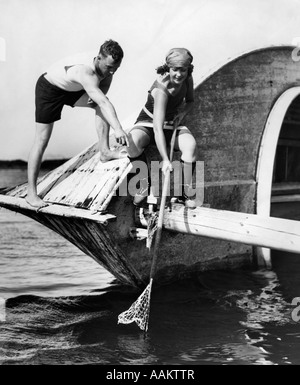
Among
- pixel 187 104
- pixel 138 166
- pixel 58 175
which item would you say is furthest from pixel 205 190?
pixel 58 175

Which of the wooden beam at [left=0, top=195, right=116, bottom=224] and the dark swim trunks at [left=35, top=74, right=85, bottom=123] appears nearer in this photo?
the wooden beam at [left=0, top=195, right=116, bottom=224]

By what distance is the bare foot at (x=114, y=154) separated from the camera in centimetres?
493

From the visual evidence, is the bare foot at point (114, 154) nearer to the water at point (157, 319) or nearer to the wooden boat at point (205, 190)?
the wooden boat at point (205, 190)

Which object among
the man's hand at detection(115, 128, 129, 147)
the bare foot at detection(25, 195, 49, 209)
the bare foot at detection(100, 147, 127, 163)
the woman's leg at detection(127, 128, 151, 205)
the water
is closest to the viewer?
the water

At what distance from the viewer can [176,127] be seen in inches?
185

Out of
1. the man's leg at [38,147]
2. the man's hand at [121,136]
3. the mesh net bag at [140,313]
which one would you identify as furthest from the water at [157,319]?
the man's hand at [121,136]

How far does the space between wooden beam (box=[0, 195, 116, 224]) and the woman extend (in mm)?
551

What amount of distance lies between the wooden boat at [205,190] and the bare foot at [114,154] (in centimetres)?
6

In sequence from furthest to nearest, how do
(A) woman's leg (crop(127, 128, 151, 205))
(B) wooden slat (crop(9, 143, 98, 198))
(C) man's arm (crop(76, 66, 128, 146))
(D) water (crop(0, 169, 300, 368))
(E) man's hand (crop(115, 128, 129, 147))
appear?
(B) wooden slat (crop(9, 143, 98, 198)) < (A) woman's leg (crop(127, 128, 151, 205)) < (C) man's arm (crop(76, 66, 128, 146)) < (E) man's hand (crop(115, 128, 129, 147)) < (D) water (crop(0, 169, 300, 368))

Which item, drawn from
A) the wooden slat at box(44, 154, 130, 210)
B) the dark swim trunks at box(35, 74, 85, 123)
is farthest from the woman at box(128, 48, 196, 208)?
the dark swim trunks at box(35, 74, 85, 123)

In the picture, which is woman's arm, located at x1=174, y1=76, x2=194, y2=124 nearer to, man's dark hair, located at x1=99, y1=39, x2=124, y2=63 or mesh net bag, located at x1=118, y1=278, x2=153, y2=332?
man's dark hair, located at x1=99, y1=39, x2=124, y2=63

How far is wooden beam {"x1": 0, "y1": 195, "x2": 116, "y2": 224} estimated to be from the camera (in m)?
4.43
